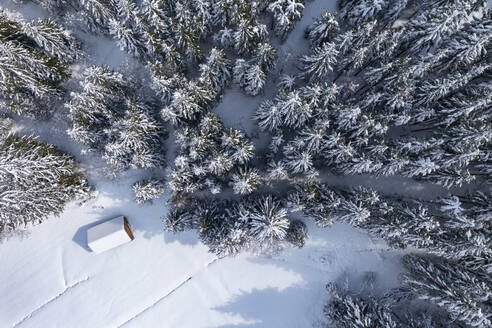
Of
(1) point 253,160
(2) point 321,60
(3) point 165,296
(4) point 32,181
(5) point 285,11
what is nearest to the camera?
(2) point 321,60

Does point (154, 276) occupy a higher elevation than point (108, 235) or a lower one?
lower

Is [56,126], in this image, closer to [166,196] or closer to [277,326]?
[166,196]

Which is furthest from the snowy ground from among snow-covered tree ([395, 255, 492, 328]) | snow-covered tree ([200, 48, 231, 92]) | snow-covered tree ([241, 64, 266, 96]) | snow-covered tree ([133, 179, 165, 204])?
snow-covered tree ([200, 48, 231, 92])

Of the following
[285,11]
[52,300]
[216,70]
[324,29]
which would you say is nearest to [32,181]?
[52,300]

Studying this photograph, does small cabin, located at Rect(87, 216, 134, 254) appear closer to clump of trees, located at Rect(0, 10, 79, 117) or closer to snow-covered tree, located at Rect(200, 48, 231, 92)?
clump of trees, located at Rect(0, 10, 79, 117)

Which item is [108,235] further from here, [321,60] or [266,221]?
[321,60]

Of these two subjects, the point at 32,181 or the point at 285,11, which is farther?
the point at 285,11

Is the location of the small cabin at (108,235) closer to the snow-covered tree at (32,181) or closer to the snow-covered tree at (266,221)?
the snow-covered tree at (32,181)
